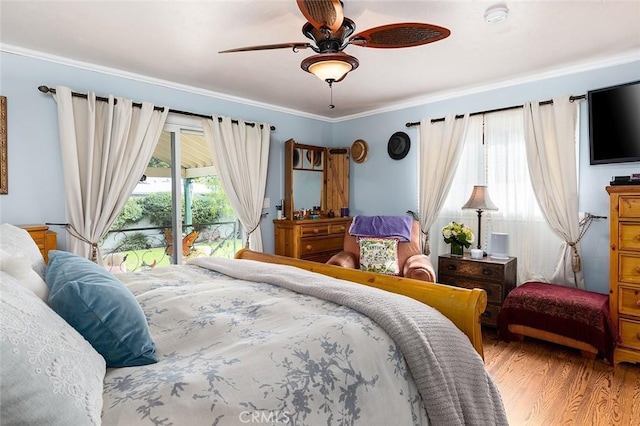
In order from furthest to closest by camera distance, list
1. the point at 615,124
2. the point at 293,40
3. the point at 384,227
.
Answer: the point at 384,227
the point at 615,124
the point at 293,40

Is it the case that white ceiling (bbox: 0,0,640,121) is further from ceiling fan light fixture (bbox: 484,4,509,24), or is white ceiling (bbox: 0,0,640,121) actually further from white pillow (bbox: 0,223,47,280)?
white pillow (bbox: 0,223,47,280)

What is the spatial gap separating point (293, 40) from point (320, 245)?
2.58 metres

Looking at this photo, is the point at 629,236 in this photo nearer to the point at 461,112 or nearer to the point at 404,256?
the point at 404,256

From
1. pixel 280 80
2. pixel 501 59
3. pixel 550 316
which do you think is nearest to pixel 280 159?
pixel 280 80

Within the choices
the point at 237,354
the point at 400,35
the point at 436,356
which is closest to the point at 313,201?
the point at 400,35

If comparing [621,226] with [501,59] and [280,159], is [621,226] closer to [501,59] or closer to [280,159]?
[501,59]

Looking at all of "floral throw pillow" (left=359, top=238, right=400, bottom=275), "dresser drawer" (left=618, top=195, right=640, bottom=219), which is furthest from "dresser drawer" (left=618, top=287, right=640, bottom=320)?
"floral throw pillow" (left=359, top=238, right=400, bottom=275)

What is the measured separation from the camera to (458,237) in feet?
11.9

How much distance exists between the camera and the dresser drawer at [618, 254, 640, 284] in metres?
2.59

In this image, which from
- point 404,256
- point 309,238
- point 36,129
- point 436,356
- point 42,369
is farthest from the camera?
point 309,238

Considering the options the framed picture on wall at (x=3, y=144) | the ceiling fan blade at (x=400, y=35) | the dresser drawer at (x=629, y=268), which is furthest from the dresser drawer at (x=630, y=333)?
the framed picture on wall at (x=3, y=144)

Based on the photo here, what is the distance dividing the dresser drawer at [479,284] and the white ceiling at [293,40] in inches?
79.4

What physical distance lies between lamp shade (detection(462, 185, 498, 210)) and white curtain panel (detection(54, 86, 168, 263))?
10.7ft

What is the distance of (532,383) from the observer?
2.43 meters
